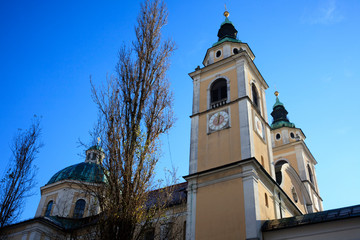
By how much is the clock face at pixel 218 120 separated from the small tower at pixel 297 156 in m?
9.01

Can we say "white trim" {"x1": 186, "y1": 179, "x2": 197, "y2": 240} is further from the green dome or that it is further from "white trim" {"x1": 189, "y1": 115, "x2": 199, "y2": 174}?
the green dome

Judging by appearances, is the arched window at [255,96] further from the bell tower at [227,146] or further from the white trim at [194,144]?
the white trim at [194,144]

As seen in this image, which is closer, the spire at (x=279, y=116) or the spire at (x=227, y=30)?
the spire at (x=227, y=30)

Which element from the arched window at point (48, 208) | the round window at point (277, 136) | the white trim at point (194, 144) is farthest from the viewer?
the round window at point (277, 136)

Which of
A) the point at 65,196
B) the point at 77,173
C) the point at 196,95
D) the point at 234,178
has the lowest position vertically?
the point at 234,178

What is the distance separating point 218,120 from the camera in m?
19.2

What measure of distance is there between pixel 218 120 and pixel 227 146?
6.22 ft

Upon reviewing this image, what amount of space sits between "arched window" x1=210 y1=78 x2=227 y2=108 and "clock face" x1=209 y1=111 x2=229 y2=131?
0.76m

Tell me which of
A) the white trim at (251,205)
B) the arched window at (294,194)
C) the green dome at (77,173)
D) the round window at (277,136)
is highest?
the round window at (277,136)

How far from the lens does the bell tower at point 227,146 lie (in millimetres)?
15500

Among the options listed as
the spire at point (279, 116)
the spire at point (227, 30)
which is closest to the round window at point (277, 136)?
the spire at point (279, 116)

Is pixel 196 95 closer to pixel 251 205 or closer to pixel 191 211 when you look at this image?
pixel 191 211

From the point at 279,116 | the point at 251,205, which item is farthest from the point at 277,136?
the point at 251,205

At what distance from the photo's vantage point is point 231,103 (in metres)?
19.4
